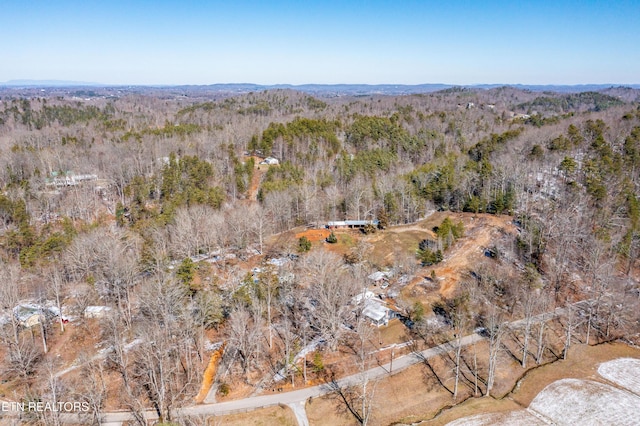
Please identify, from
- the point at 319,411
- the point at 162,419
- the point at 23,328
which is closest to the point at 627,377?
the point at 319,411

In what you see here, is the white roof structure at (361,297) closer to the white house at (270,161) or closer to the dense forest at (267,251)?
the dense forest at (267,251)

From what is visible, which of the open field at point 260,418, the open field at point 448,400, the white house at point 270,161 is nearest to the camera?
the open field at point 260,418

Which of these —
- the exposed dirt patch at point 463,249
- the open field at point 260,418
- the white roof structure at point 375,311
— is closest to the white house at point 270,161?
the exposed dirt patch at point 463,249

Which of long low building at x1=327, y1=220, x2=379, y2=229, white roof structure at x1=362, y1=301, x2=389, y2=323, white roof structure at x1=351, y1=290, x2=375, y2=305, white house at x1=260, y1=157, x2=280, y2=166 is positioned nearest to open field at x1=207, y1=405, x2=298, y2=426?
white roof structure at x1=351, y1=290, x2=375, y2=305

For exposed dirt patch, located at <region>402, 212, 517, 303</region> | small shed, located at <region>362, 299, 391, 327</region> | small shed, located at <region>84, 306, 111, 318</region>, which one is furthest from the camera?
exposed dirt patch, located at <region>402, 212, 517, 303</region>

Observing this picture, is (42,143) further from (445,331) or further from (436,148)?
(445,331)

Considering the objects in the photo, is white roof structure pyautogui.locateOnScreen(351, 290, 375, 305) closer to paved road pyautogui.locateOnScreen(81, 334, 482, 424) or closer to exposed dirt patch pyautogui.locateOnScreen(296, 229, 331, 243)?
paved road pyautogui.locateOnScreen(81, 334, 482, 424)
